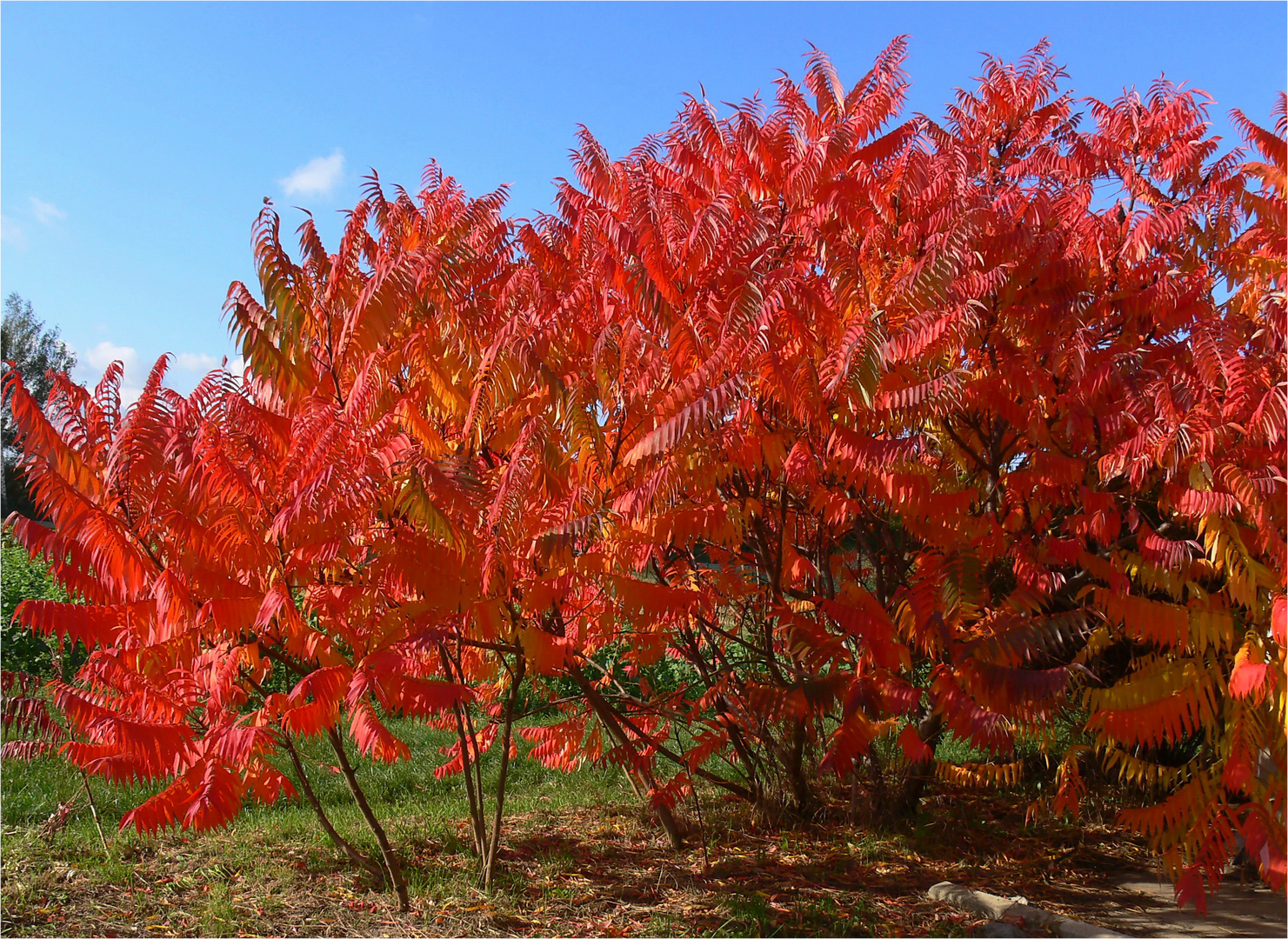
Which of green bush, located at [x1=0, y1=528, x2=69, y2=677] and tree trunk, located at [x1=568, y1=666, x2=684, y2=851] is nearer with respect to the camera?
tree trunk, located at [x1=568, y1=666, x2=684, y2=851]

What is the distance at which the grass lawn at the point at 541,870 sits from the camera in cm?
456

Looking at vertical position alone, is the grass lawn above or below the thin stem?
below

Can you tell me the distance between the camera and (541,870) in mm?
5203

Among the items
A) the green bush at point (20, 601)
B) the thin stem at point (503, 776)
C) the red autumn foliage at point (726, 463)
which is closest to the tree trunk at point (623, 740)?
the red autumn foliage at point (726, 463)

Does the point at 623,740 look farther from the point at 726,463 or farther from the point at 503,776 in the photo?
the point at 726,463

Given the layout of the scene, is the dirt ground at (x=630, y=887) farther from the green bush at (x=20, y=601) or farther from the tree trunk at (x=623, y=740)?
the green bush at (x=20, y=601)

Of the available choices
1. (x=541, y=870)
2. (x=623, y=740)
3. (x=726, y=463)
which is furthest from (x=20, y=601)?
(x=726, y=463)

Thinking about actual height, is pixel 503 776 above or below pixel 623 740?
below

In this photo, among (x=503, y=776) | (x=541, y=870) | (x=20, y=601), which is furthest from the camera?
(x=20, y=601)

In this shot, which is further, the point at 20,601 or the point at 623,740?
the point at 20,601

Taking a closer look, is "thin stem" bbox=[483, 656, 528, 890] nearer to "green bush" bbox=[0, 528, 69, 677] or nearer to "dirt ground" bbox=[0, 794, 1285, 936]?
"dirt ground" bbox=[0, 794, 1285, 936]

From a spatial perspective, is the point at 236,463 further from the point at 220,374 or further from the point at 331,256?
the point at 331,256

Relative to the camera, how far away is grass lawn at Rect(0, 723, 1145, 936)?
15.0 ft

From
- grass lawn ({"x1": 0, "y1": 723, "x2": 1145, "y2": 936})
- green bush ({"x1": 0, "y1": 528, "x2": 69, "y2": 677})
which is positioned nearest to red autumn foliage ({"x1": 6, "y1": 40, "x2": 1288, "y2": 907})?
grass lawn ({"x1": 0, "y1": 723, "x2": 1145, "y2": 936})
